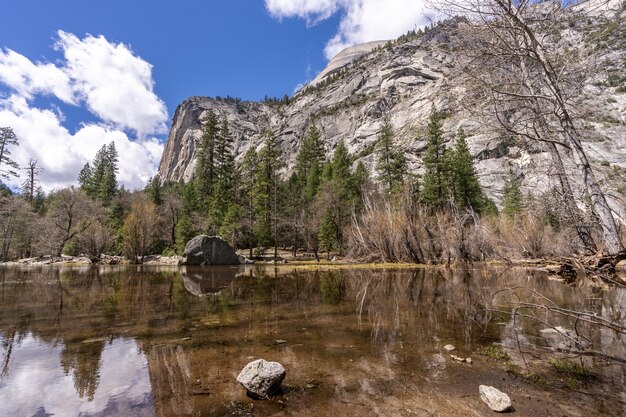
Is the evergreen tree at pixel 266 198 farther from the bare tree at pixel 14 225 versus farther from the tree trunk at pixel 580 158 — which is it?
the tree trunk at pixel 580 158

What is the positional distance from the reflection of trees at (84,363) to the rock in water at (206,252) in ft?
81.0

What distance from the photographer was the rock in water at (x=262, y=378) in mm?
3795

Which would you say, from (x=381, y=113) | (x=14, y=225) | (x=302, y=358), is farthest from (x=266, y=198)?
(x=381, y=113)

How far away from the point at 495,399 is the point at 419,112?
3246 inches

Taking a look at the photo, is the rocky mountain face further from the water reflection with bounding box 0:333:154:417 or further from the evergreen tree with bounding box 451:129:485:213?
the water reflection with bounding box 0:333:154:417

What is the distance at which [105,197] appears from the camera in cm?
5591

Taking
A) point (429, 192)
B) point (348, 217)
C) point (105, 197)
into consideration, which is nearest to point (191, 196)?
point (105, 197)

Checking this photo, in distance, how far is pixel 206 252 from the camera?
1188 inches

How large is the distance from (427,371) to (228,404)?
8.46ft

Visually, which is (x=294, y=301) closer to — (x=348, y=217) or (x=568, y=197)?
(x=568, y=197)

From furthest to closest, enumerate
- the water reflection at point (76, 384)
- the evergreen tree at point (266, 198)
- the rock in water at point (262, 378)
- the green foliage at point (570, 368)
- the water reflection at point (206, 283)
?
the evergreen tree at point (266, 198), the water reflection at point (206, 283), the green foliage at point (570, 368), the rock in water at point (262, 378), the water reflection at point (76, 384)

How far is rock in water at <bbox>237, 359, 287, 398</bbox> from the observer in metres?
3.79

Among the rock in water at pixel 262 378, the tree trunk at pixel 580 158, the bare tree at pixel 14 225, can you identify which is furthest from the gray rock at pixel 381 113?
the bare tree at pixel 14 225

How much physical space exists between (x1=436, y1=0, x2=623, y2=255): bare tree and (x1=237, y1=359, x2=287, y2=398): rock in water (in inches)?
166
